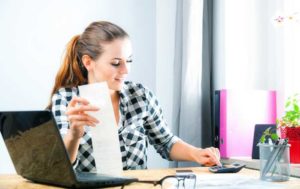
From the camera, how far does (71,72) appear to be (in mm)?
1783

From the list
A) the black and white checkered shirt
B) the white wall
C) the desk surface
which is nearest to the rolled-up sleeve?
Answer: the black and white checkered shirt

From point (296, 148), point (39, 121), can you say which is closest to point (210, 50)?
point (296, 148)

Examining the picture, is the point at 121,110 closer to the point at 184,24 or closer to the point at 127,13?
the point at 184,24

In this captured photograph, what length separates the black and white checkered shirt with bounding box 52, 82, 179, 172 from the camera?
1633 millimetres

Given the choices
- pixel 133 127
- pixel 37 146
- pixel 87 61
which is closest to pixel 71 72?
pixel 87 61

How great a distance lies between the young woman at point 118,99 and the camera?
1.63 metres

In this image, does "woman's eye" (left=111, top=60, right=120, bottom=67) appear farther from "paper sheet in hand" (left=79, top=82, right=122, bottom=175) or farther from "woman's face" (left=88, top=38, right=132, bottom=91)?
"paper sheet in hand" (left=79, top=82, right=122, bottom=175)

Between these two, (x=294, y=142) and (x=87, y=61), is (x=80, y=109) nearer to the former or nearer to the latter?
(x=87, y=61)

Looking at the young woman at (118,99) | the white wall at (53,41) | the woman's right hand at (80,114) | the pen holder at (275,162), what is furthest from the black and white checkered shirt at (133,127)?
the white wall at (53,41)

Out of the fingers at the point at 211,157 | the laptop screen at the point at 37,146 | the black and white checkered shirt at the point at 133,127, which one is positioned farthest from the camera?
the black and white checkered shirt at the point at 133,127

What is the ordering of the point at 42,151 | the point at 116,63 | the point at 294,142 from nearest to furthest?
the point at 42,151, the point at 294,142, the point at 116,63

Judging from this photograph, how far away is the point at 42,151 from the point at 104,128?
0.16 m

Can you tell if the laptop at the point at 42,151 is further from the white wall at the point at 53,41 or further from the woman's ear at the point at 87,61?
the white wall at the point at 53,41

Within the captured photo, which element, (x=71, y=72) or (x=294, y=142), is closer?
(x=294, y=142)
